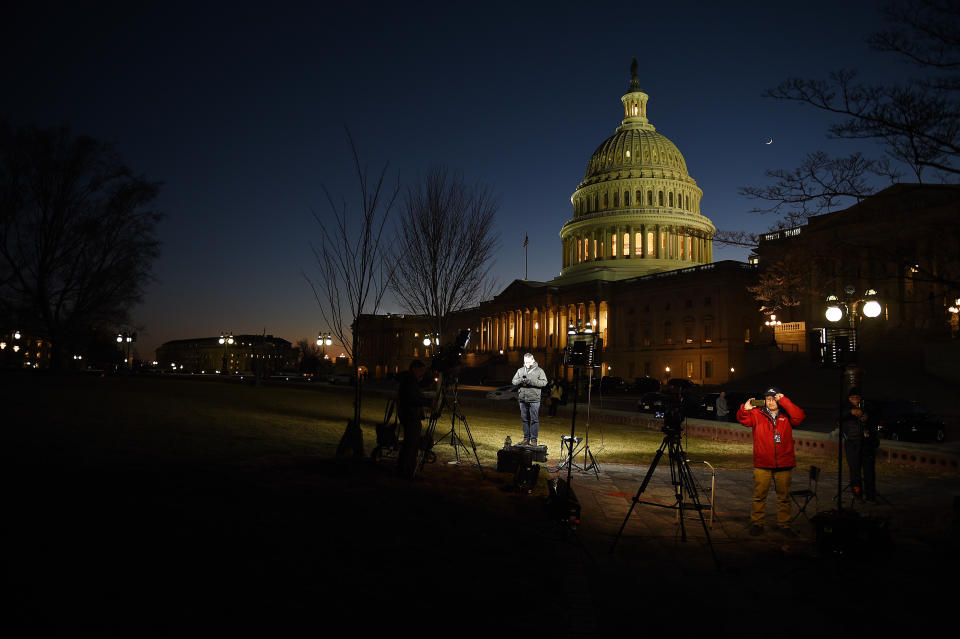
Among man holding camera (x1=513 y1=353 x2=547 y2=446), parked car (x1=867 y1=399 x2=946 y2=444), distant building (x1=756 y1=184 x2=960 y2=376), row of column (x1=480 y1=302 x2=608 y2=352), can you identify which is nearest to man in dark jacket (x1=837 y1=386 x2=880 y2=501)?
distant building (x1=756 y1=184 x2=960 y2=376)

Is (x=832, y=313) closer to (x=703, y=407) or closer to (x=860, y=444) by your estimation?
(x=860, y=444)

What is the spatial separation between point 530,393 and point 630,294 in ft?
231

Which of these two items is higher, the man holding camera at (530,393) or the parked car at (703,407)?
the man holding camera at (530,393)

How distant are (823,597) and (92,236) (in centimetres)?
3680

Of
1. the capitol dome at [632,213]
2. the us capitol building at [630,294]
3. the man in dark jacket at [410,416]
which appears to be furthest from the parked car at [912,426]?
the capitol dome at [632,213]

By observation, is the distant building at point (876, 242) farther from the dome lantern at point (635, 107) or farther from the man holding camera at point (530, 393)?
the dome lantern at point (635, 107)

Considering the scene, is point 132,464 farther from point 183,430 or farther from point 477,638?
point 477,638

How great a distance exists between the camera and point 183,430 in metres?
14.8

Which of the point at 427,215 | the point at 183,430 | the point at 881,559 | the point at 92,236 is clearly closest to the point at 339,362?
the point at 92,236

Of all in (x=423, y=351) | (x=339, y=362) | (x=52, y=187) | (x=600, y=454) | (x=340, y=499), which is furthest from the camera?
(x=339, y=362)

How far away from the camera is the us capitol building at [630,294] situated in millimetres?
69500

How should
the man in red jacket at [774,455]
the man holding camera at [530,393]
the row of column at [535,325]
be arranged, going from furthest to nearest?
the row of column at [535,325] < the man holding camera at [530,393] < the man in red jacket at [774,455]

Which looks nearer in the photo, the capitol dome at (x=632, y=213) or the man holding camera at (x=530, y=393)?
the man holding camera at (x=530, y=393)

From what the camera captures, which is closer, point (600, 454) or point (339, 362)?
point (600, 454)
